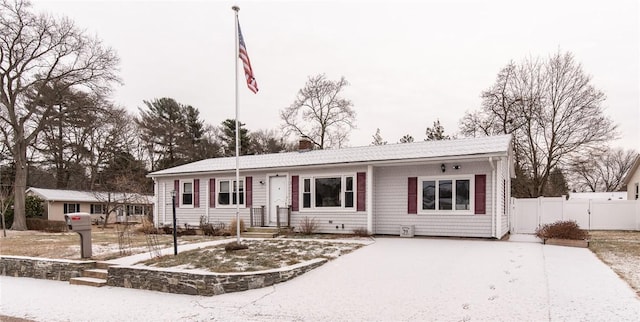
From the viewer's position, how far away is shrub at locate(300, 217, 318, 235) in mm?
13563

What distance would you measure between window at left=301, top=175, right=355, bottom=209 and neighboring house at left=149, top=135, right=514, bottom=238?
4 cm

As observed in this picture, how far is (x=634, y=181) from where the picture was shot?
20625 millimetres

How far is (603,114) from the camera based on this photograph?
20.8 meters

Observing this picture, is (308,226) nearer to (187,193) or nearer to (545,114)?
(187,193)

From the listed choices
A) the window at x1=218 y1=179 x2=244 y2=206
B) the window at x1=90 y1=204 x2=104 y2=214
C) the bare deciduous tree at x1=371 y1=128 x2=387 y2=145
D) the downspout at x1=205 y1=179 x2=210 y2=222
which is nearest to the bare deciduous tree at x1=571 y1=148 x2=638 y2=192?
the bare deciduous tree at x1=371 y1=128 x2=387 y2=145

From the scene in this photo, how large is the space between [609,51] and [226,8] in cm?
1535

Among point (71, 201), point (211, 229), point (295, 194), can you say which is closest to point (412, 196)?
point (295, 194)

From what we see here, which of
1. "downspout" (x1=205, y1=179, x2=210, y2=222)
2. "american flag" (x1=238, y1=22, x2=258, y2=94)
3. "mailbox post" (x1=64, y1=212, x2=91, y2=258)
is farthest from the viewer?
"downspout" (x1=205, y1=179, x2=210, y2=222)

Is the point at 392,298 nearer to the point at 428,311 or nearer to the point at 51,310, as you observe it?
the point at 428,311

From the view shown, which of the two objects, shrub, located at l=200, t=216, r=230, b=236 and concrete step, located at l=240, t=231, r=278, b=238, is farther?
shrub, located at l=200, t=216, r=230, b=236

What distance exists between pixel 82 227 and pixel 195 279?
4494mm

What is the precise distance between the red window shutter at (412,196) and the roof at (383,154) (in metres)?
0.88

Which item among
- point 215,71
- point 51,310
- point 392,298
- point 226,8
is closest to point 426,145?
point 226,8

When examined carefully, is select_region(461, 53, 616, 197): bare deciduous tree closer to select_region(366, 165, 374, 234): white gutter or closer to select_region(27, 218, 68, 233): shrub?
select_region(366, 165, 374, 234): white gutter
